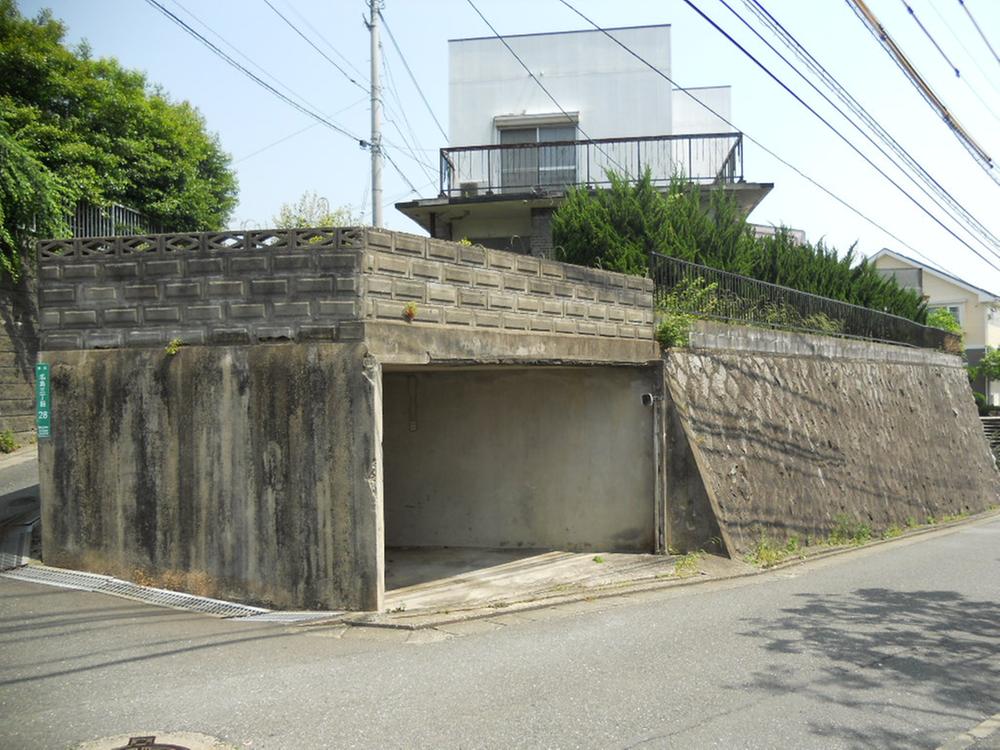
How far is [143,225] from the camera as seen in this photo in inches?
701

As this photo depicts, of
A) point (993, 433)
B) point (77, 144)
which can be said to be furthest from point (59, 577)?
point (993, 433)

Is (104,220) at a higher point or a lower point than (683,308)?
higher

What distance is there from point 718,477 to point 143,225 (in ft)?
44.0

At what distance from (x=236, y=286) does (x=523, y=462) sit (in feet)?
16.3

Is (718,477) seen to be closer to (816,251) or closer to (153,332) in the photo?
(153,332)

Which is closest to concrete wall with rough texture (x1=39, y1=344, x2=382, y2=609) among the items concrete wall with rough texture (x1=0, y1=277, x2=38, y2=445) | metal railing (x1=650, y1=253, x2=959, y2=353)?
metal railing (x1=650, y1=253, x2=959, y2=353)

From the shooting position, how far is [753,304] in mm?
14477

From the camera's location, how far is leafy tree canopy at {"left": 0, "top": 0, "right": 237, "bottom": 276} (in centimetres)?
1400

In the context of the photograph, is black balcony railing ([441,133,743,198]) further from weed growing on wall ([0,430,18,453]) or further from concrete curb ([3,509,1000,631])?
concrete curb ([3,509,1000,631])

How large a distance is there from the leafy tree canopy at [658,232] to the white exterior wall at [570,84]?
152 inches

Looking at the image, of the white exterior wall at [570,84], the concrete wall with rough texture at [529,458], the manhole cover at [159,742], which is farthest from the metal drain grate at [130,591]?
the white exterior wall at [570,84]

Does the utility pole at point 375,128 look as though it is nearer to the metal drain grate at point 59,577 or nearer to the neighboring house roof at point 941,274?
the metal drain grate at point 59,577

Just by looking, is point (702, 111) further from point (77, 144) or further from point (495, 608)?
point (495, 608)

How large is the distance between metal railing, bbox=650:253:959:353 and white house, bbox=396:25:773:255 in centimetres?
344
